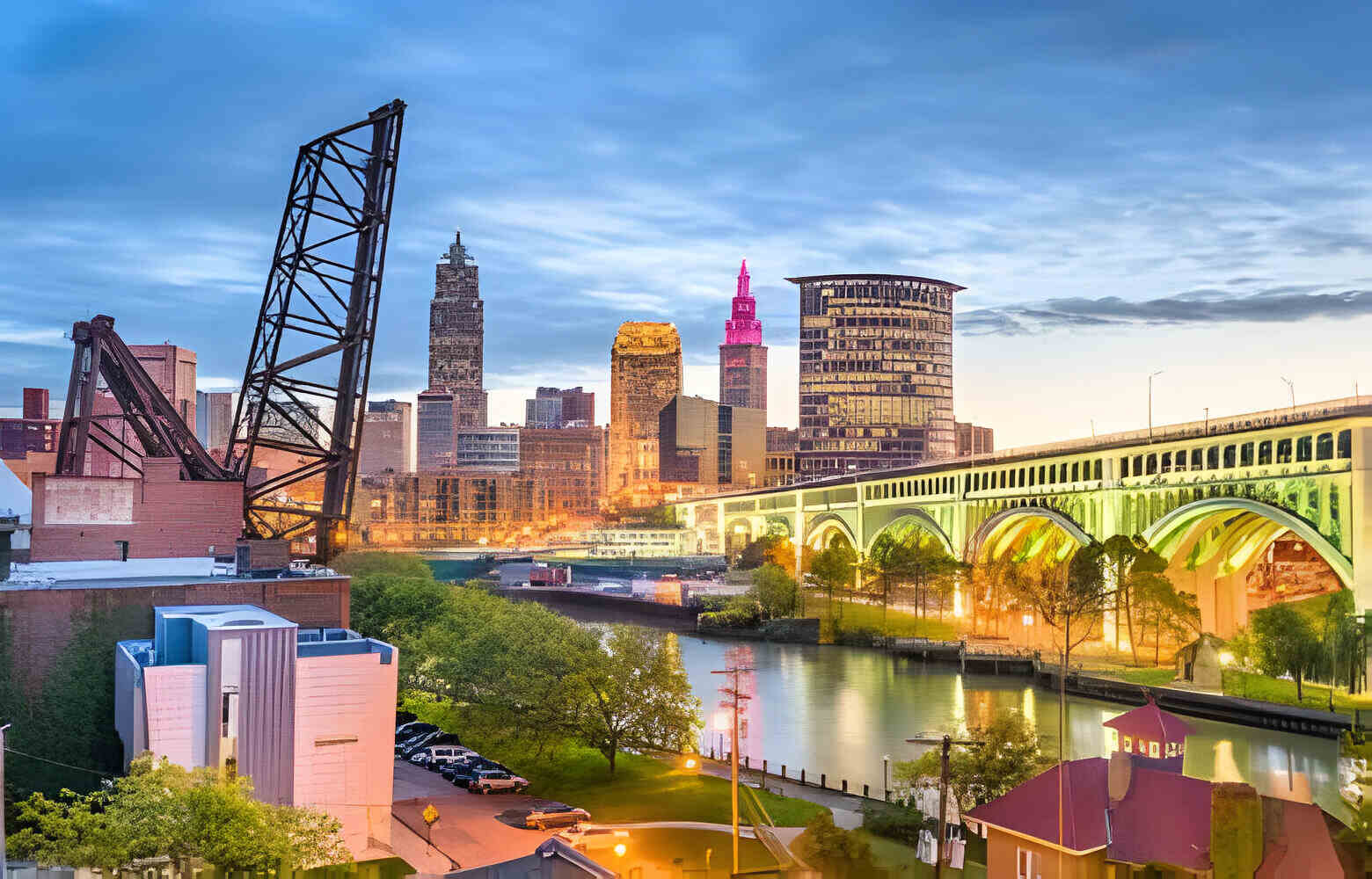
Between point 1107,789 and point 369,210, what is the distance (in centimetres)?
2439

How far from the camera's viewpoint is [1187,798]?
79.1 ft

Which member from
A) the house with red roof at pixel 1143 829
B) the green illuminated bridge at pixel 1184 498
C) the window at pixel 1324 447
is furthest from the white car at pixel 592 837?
the window at pixel 1324 447

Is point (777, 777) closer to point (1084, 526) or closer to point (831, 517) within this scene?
point (1084, 526)

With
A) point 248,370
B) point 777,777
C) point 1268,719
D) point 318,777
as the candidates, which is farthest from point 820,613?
point 318,777

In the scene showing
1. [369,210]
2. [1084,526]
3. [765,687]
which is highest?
[369,210]

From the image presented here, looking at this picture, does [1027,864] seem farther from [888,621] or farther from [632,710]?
[888,621]

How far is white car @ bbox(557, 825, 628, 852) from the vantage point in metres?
29.5

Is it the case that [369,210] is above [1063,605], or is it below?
above

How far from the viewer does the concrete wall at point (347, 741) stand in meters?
27.0

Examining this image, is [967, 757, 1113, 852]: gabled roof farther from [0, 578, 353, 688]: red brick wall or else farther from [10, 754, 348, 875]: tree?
[0, 578, 353, 688]: red brick wall

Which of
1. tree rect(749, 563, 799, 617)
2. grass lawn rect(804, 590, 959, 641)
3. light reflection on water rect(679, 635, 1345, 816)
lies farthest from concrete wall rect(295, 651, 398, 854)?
tree rect(749, 563, 799, 617)

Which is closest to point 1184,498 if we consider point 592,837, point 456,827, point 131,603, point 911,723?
point 911,723

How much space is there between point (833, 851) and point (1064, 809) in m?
6.33

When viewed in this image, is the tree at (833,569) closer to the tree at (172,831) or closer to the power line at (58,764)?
the power line at (58,764)
